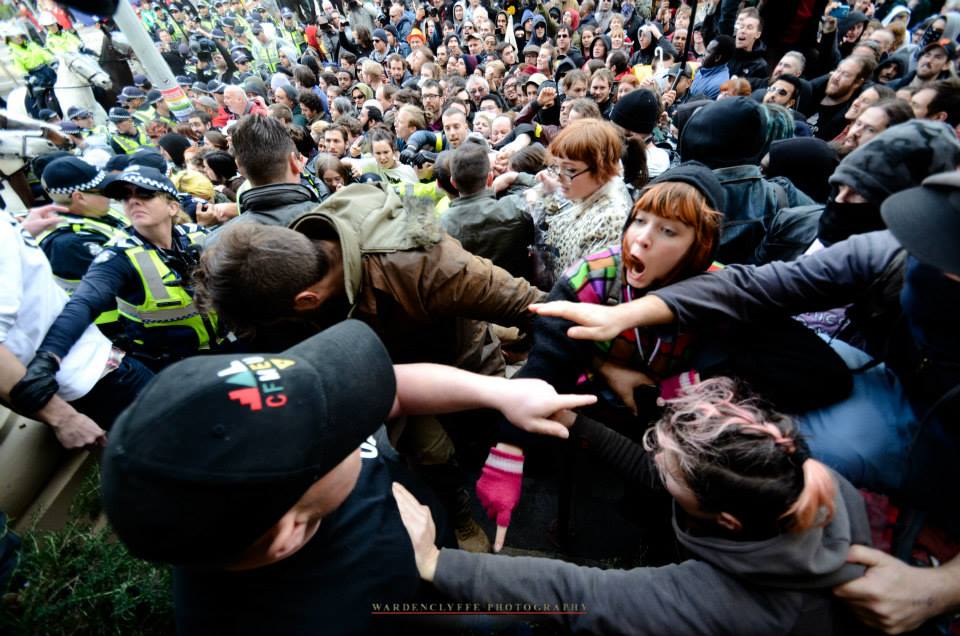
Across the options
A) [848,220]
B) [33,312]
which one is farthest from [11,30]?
[848,220]

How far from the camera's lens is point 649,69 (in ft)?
Answer: 24.7

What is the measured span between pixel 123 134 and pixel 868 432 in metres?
12.5

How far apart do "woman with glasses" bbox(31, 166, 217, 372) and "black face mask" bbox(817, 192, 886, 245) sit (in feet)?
11.5

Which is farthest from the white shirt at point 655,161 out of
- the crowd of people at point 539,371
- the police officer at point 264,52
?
the police officer at point 264,52

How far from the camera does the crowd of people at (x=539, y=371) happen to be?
93 centimetres

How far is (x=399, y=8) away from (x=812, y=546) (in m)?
17.8

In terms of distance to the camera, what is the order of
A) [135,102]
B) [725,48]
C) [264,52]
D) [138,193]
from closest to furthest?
1. [138,193]
2. [725,48]
3. [135,102]
4. [264,52]

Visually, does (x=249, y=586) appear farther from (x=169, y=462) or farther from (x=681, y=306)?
(x=681, y=306)

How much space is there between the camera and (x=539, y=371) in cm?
182

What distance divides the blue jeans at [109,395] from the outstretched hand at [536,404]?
7.53 ft

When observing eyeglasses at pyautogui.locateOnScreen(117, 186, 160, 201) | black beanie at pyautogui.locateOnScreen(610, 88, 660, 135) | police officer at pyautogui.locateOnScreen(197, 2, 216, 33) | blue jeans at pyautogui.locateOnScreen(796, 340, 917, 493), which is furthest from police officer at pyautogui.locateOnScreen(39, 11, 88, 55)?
blue jeans at pyautogui.locateOnScreen(796, 340, 917, 493)

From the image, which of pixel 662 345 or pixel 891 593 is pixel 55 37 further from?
pixel 891 593

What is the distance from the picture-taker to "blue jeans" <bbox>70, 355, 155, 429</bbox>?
2445 mm

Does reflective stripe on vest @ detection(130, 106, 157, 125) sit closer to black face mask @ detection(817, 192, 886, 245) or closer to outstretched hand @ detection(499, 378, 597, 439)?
outstretched hand @ detection(499, 378, 597, 439)
